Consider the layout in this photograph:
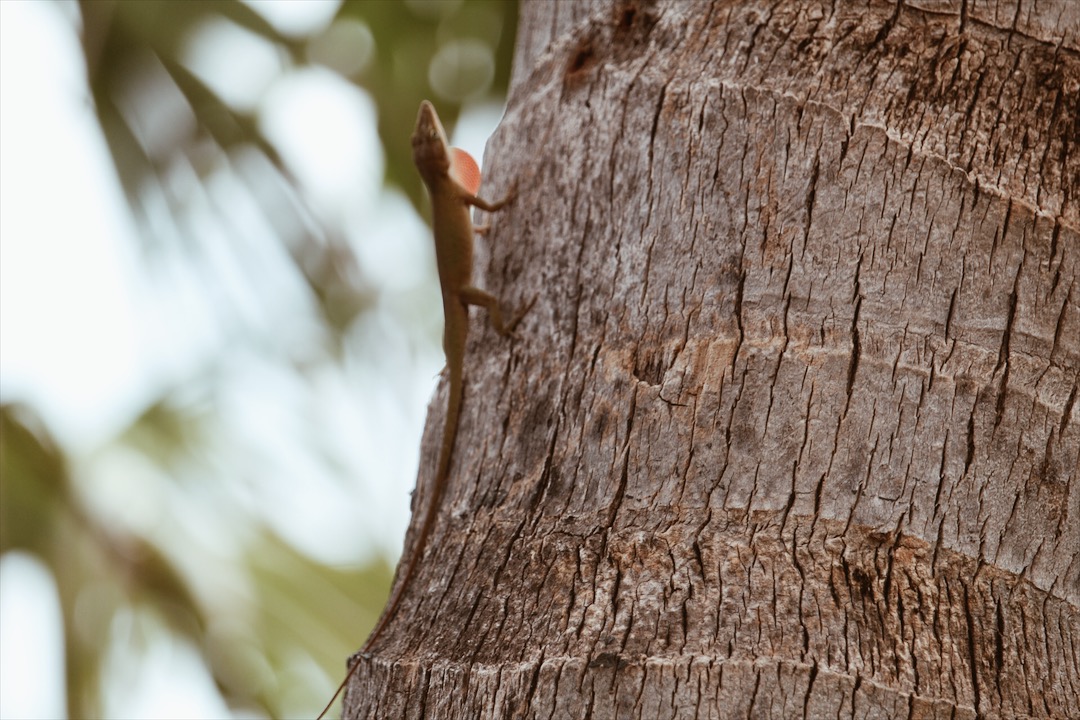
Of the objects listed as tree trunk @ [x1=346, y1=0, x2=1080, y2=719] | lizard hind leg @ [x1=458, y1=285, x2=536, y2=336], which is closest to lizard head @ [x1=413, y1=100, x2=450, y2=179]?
lizard hind leg @ [x1=458, y1=285, x2=536, y2=336]

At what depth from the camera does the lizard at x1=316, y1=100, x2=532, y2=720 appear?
1.79 m

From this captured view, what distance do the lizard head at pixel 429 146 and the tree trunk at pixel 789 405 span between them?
1.16m

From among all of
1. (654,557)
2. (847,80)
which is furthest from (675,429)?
(847,80)

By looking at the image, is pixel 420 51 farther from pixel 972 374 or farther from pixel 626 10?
pixel 972 374

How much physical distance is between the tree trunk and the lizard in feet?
0.17

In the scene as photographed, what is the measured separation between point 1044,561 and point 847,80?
31.5 inches

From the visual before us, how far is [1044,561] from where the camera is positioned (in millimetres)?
1388

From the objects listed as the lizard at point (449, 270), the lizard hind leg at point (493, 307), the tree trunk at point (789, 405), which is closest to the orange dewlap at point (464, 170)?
the lizard at point (449, 270)

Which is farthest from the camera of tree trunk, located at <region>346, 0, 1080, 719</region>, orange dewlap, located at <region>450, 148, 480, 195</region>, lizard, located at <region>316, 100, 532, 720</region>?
orange dewlap, located at <region>450, 148, 480, 195</region>

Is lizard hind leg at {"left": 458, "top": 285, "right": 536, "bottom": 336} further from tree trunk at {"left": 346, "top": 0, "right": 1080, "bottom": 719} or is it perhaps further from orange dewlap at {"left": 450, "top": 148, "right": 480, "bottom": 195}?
orange dewlap at {"left": 450, "top": 148, "right": 480, "bottom": 195}

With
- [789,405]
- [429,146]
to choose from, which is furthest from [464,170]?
[789,405]

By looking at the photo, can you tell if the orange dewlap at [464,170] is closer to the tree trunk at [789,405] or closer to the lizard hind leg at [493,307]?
the lizard hind leg at [493,307]

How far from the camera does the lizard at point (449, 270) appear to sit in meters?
1.79

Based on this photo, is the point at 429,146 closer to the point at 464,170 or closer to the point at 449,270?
the point at 464,170
